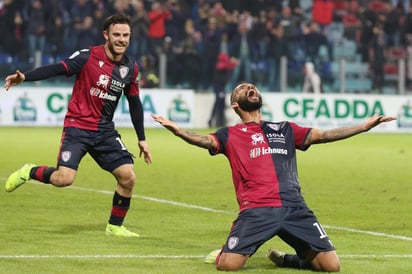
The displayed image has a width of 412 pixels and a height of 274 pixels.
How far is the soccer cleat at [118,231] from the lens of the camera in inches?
414

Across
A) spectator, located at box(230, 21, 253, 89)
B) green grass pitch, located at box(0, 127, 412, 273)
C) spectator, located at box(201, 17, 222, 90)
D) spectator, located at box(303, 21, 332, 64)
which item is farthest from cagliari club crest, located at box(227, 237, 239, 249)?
spectator, located at box(303, 21, 332, 64)

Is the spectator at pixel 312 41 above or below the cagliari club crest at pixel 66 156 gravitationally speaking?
above

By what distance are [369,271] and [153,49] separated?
2303cm

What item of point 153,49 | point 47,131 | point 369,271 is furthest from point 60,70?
point 153,49

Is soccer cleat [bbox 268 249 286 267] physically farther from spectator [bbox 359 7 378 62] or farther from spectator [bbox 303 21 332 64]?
spectator [bbox 359 7 378 62]

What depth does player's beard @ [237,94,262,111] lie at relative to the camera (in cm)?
865

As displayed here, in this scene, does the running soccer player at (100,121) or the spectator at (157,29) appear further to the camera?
the spectator at (157,29)

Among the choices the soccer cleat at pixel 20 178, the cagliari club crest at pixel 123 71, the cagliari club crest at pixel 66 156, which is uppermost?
the cagliari club crest at pixel 123 71

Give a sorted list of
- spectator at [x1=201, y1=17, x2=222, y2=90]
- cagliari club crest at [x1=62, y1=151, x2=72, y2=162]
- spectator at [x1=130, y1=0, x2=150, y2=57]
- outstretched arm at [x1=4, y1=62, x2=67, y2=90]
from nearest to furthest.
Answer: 1. outstretched arm at [x1=4, y1=62, x2=67, y2=90]
2. cagliari club crest at [x1=62, y1=151, x2=72, y2=162]
3. spectator at [x1=130, y1=0, x2=150, y2=57]
4. spectator at [x1=201, y1=17, x2=222, y2=90]

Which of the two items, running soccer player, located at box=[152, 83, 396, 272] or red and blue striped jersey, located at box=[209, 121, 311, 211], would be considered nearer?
running soccer player, located at box=[152, 83, 396, 272]

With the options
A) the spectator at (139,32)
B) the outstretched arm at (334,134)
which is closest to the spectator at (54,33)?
the spectator at (139,32)

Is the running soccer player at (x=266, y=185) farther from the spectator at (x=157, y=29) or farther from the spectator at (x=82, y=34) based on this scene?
the spectator at (x=157, y=29)

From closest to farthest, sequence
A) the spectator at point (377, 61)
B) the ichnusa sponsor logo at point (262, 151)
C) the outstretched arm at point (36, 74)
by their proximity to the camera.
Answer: the ichnusa sponsor logo at point (262, 151), the outstretched arm at point (36, 74), the spectator at point (377, 61)

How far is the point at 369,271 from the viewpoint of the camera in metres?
8.47
